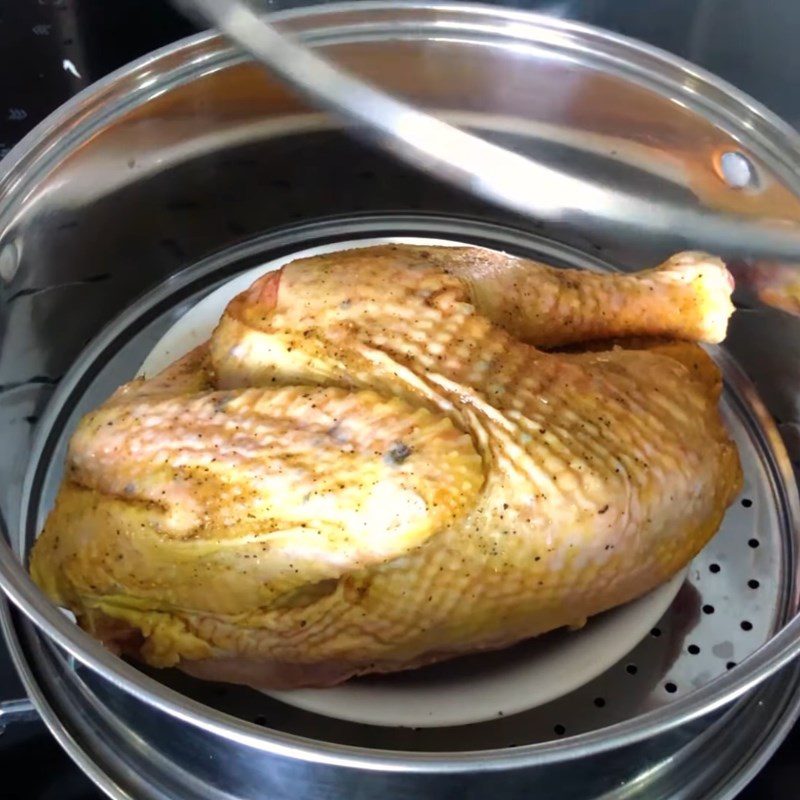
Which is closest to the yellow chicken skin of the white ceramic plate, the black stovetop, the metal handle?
the white ceramic plate

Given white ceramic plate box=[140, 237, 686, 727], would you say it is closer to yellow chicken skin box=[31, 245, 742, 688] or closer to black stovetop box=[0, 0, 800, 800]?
yellow chicken skin box=[31, 245, 742, 688]

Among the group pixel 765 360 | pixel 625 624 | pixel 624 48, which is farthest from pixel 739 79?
pixel 625 624

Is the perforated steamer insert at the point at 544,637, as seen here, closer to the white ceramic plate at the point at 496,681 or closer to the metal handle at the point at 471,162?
the white ceramic plate at the point at 496,681

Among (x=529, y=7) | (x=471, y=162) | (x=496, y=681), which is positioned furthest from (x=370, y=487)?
(x=529, y=7)

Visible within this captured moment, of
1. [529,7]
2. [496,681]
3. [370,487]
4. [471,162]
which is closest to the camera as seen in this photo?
[370,487]

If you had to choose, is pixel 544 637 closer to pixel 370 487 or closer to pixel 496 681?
pixel 496 681
